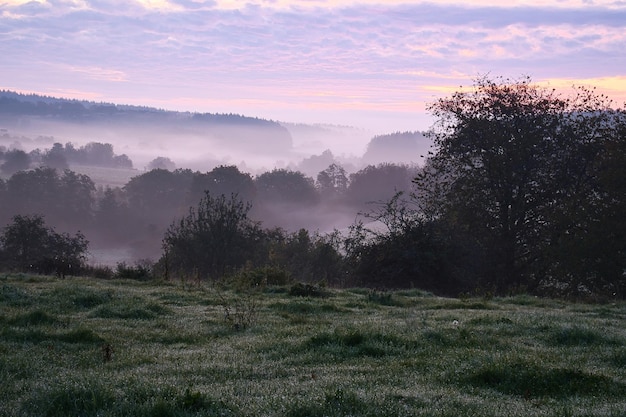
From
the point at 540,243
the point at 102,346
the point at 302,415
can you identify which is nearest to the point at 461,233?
the point at 540,243

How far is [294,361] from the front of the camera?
9797 mm

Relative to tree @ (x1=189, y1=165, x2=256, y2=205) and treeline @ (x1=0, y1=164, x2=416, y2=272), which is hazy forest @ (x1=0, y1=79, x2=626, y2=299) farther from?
tree @ (x1=189, y1=165, x2=256, y2=205)

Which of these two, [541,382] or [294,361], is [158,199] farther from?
[541,382]

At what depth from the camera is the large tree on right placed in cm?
3606

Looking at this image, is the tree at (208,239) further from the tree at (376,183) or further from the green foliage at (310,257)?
the tree at (376,183)

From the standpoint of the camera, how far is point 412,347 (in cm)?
1088

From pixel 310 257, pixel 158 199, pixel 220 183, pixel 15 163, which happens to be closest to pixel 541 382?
pixel 310 257

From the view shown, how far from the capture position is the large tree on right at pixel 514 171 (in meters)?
36.1

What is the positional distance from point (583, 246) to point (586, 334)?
1967cm

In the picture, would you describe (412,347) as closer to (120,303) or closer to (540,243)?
(120,303)

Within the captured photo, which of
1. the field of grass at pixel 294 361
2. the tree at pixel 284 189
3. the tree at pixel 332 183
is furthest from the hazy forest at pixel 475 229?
the tree at pixel 332 183

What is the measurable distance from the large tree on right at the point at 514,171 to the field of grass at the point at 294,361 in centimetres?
1967

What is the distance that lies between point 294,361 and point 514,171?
30.4 meters

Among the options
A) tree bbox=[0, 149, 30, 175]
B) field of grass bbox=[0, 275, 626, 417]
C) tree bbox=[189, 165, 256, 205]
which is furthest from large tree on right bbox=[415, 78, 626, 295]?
tree bbox=[0, 149, 30, 175]
